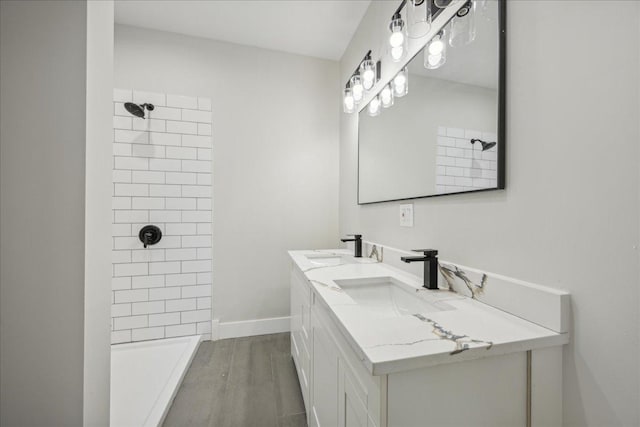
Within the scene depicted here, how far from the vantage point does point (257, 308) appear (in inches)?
92.4

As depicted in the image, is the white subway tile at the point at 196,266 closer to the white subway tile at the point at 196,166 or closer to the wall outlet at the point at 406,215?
the white subway tile at the point at 196,166

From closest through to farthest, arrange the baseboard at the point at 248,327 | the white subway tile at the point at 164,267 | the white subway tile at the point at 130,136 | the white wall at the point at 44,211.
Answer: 1. the white wall at the point at 44,211
2. the white subway tile at the point at 130,136
3. the white subway tile at the point at 164,267
4. the baseboard at the point at 248,327

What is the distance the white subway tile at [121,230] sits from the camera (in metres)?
2.03

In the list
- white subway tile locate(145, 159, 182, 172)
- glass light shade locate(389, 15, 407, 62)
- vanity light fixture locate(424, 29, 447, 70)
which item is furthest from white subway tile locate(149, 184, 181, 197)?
vanity light fixture locate(424, 29, 447, 70)

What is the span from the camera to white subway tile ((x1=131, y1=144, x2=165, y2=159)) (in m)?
2.05

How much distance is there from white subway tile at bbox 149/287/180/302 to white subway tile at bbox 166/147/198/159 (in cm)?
112

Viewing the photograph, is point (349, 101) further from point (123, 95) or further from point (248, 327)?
point (248, 327)

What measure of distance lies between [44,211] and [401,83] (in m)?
1.50

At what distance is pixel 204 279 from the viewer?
2.22m

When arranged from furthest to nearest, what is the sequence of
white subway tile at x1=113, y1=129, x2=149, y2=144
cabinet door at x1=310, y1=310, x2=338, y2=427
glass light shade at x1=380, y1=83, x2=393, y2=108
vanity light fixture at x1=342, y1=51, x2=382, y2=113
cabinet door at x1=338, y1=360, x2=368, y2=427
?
1. white subway tile at x1=113, y1=129, x2=149, y2=144
2. vanity light fixture at x1=342, y1=51, x2=382, y2=113
3. glass light shade at x1=380, y1=83, x2=393, y2=108
4. cabinet door at x1=310, y1=310, x2=338, y2=427
5. cabinet door at x1=338, y1=360, x2=368, y2=427

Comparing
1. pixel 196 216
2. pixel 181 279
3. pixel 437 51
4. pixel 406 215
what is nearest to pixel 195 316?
pixel 181 279

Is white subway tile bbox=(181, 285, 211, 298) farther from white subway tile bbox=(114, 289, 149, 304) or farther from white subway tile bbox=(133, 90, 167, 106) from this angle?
white subway tile bbox=(133, 90, 167, 106)

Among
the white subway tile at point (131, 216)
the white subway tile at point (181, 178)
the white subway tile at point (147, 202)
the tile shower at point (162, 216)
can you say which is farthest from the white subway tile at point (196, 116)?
the white subway tile at point (131, 216)

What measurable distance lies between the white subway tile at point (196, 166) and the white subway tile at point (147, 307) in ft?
3.75
